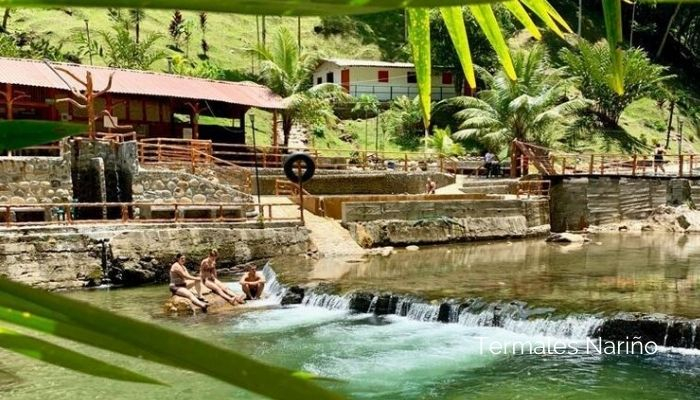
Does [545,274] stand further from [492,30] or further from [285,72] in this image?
[285,72]

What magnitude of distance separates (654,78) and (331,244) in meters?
27.0

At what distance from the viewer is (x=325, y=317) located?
1155 centimetres

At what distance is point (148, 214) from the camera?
1706cm

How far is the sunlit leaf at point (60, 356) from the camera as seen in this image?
0.31 meters

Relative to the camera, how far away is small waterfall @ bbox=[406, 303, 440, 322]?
1102 cm

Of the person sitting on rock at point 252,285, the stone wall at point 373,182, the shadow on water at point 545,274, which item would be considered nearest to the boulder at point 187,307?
the person sitting on rock at point 252,285

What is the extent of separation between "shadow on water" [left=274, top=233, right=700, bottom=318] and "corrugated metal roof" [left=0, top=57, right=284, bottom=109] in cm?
901

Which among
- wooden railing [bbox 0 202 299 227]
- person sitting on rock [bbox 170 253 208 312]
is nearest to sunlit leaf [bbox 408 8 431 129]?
person sitting on rock [bbox 170 253 208 312]

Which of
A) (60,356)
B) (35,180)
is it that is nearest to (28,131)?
(60,356)

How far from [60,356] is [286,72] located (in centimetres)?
2971

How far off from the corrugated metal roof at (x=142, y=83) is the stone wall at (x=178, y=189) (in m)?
4.69

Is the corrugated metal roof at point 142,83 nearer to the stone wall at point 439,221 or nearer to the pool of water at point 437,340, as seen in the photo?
the stone wall at point 439,221

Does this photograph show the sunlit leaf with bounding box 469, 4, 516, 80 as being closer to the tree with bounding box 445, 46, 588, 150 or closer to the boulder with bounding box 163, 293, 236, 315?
the boulder with bounding box 163, 293, 236, 315

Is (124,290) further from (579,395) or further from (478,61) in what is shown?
(478,61)
